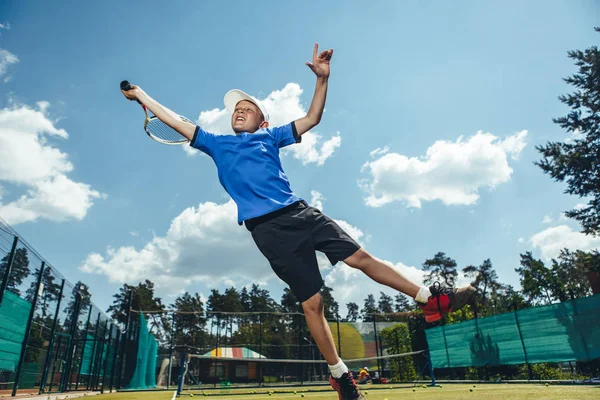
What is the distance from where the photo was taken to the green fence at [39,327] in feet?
26.4

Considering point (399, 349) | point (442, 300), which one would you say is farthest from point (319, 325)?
point (399, 349)

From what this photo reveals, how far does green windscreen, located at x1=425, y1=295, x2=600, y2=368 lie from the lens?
11430 mm

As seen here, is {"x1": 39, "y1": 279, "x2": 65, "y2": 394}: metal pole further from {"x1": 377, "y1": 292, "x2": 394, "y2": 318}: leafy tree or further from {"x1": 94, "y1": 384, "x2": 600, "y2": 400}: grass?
{"x1": 377, "y1": 292, "x2": 394, "y2": 318}: leafy tree

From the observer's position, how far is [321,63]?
3.63m

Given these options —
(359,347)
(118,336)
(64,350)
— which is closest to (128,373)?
(118,336)

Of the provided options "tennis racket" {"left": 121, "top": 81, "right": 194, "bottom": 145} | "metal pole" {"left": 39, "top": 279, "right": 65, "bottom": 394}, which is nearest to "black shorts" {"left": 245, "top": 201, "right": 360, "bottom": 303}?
"tennis racket" {"left": 121, "top": 81, "right": 194, "bottom": 145}

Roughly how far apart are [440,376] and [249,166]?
24.4 m

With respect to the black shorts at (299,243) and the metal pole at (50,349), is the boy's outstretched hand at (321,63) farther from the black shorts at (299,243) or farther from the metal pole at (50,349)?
the metal pole at (50,349)

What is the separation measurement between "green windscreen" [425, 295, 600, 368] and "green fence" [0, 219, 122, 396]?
1406 centimetres

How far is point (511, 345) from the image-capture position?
14.0 meters

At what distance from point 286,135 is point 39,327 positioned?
950cm

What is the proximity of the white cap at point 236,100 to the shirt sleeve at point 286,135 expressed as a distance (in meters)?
0.35

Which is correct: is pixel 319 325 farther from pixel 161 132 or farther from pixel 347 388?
pixel 161 132

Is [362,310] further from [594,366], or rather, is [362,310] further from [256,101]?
[256,101]
